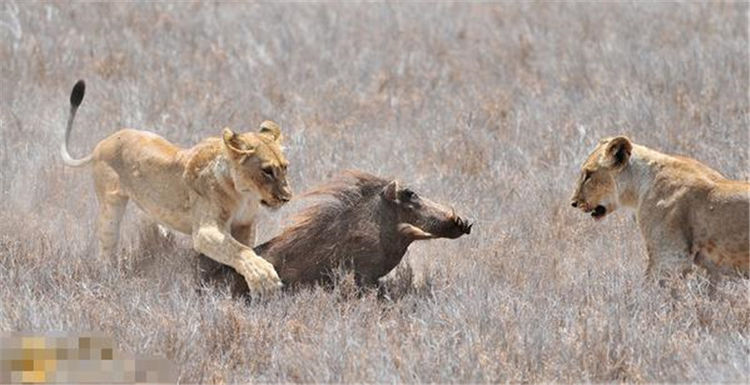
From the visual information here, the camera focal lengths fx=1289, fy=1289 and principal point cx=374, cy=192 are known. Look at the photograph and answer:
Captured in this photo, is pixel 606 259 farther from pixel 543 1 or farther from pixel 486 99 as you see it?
pixel 543 1

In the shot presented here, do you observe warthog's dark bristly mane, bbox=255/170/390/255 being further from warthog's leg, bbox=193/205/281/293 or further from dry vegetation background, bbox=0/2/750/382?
dry vegetation background, bbox=0/2/750/382

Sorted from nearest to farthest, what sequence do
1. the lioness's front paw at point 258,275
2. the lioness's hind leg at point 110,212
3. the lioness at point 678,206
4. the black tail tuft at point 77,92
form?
1. the lioness at point 678,206
2. the lioness's front paw at point 258,275
3. the lioness's hind leg at point 110,212
4. the black tail tuft at point 77,92

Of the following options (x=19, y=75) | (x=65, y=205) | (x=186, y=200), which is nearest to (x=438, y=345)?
(x=186, y=200)

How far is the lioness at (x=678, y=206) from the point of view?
6.91 metres

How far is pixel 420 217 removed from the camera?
7613 millimetres

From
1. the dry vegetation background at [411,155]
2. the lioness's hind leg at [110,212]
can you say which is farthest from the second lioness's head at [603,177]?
the lioness's hind leg at [110,212]

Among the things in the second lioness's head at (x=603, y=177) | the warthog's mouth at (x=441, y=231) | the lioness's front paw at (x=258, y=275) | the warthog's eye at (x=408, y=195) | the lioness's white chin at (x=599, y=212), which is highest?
the second lioness's head at (x=603, y=177)

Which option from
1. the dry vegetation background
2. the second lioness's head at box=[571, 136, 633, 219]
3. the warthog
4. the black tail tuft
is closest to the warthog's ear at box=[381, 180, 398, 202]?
the warthog

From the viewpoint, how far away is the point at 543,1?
1722 cm

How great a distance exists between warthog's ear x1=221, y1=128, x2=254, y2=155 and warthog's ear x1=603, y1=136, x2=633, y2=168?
202 cm

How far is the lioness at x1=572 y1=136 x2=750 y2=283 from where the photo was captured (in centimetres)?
691

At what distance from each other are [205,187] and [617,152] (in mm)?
2372

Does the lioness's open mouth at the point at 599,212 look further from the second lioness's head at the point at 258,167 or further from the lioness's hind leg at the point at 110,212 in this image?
the lioness's hind leg at the point at 110,212

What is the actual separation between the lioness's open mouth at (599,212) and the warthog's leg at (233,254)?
1.92 m
